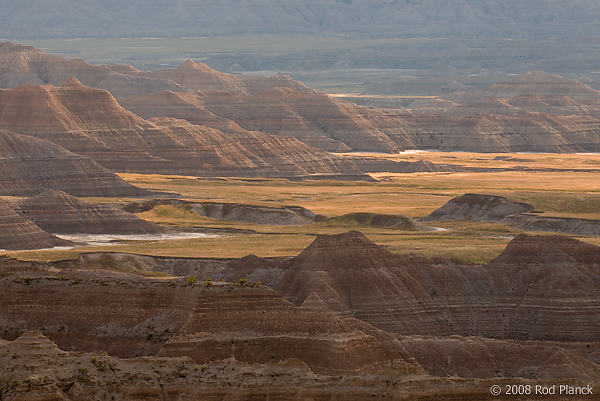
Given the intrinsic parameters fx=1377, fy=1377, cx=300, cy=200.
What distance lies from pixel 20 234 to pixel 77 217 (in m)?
15.3

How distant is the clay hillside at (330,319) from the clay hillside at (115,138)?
107 m

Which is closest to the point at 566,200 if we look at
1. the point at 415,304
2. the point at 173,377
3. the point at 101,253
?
the point at 101,253

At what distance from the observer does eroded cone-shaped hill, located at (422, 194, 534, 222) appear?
137125mm

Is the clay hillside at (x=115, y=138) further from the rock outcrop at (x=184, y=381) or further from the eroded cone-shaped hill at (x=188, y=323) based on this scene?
the rock outcrop at (x=184, y=381)

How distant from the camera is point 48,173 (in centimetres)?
15262

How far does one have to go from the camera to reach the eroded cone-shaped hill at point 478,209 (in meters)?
137

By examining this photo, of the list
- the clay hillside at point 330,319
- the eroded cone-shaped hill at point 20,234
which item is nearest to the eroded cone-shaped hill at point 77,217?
the eroded cone-shaped hill at point 20,234

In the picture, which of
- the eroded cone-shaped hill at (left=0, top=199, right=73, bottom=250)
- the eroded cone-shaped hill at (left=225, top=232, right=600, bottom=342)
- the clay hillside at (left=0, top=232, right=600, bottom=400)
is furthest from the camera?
the eroded cone-shaped hill at (left=0, top=199, right=73, bottom=250)

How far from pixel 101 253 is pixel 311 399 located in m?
55.0

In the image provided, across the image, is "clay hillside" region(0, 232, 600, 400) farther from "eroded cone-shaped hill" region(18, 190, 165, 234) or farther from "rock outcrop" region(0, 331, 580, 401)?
"eroded cone-shaped hill" region(18, 190, 165, 234)

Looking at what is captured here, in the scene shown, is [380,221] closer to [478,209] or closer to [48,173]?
[478,209]

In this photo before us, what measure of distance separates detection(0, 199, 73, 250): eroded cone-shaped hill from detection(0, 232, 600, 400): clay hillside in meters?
29.9

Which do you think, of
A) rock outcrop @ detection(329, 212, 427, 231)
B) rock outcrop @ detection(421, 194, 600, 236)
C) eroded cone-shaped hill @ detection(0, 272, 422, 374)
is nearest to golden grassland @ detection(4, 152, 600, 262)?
rock outcrop @ detection(421, 194, 600, 236)

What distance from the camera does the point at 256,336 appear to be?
54.6 m
